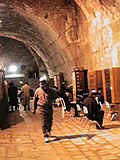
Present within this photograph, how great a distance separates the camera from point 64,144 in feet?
21.4

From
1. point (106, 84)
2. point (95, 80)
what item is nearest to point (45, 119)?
point (106, 84)

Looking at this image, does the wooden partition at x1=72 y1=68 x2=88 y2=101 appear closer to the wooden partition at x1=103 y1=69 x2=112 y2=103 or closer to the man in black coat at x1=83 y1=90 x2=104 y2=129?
the wooden partition at x1=103 y1=69 x2=112 y2=103

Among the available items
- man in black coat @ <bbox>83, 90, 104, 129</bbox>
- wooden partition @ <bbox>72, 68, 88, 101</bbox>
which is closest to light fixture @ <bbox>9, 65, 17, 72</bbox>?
wooden partition @ <bbox>72, 68, 88, 101</bbox>

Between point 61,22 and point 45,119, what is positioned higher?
point 61,22

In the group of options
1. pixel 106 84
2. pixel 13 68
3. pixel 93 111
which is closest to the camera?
pixel 93 111

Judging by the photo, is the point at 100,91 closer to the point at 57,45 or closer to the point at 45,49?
the point at 57,45

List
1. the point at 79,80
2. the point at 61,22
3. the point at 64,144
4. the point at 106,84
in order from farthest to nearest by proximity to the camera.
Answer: the point at 61,22, the point at 79,80, the point at 106,84, the point at 64,144

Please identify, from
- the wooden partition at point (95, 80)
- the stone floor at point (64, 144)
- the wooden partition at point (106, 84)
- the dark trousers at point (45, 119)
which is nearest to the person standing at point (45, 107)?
the dark trousers at point (45, 119)

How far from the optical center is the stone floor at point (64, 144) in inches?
217

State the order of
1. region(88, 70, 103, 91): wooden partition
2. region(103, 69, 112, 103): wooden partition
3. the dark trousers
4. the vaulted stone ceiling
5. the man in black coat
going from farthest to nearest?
the vaulted stone ceiling < region(88, 70, 103, 91): wooden partition < region(103, 69, 112, 103): wooden partition < the man in black coat < the dark trousers

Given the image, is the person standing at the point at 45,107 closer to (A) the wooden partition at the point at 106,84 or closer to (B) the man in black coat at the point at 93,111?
(B) the man in black coat at the point at 93,111

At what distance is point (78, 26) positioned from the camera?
1482 centimetres

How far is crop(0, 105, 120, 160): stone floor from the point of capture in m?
5.52

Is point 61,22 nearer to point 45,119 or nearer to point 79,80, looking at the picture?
point 79,80
